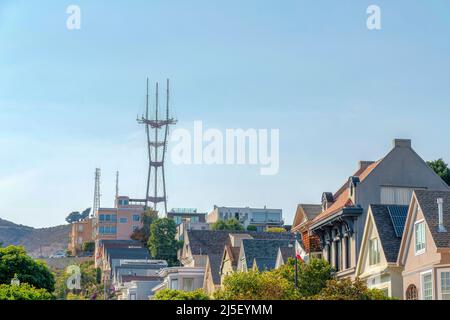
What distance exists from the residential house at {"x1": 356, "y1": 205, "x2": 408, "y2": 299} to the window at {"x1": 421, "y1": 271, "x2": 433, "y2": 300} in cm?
371

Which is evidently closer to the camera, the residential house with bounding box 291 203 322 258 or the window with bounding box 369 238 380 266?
the window with bounding box 369 238 380 266

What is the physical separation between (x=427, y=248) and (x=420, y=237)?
1.18 m

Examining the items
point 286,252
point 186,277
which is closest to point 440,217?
point 286,252

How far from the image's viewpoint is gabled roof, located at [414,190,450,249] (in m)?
46.0

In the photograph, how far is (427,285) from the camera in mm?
47531

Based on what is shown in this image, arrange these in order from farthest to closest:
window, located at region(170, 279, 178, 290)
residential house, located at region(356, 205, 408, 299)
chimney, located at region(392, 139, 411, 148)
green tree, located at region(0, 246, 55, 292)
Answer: window, located at region(170, 279, 178, 290) → green tree, located at region(0, 246, 55, 292) → chimney, located at region(392, 139, 411, 148) → residential house, located at region(356, 205, 408, 299)

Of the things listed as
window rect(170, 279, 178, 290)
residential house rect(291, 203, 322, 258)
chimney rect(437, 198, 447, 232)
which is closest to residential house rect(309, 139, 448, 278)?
residential house rect(291, 203, 322, 258)

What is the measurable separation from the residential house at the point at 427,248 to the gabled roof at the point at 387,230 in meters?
1.67

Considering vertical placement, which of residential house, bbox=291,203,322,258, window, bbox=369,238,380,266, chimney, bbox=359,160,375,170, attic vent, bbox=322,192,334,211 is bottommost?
window, bbox=369,238,380,266

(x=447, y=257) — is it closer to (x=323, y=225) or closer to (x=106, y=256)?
(x=323, y=225)

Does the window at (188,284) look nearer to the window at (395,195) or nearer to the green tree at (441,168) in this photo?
the green tree at (441,168)

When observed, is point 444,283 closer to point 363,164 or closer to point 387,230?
point 387,230

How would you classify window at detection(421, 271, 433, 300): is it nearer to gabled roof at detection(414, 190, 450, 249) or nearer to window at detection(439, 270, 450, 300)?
window at detection(439, 270, 450, 300)

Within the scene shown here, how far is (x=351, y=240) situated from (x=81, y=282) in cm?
8692
